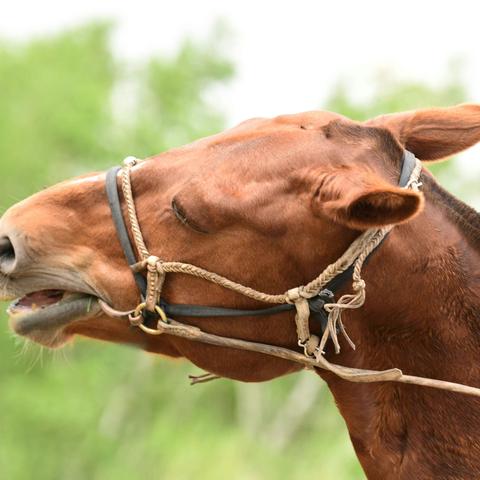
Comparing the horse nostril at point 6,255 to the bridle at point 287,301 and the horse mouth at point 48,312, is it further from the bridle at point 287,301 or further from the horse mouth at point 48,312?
the bridle at point 287,301

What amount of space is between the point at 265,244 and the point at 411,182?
750 millimetres

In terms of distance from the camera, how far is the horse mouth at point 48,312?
186 inches

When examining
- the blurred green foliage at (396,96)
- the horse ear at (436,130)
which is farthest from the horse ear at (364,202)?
the blurred green foliage at (396,96)

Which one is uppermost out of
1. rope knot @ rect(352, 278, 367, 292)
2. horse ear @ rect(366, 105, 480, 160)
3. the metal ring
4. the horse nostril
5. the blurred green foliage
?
horse ear @ rect(366, 105, 480, 160)

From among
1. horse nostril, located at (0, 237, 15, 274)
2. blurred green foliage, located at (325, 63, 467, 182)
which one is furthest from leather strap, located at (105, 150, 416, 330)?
blurred green foliage, located at (325, 63, 467, 182)

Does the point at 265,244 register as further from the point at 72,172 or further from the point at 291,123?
the point at 72,172

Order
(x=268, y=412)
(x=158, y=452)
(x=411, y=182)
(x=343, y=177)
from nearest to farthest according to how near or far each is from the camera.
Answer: (x=343, y=177)
(x=411, y=182)
(x=158, y=452)
(x=268, y=412)

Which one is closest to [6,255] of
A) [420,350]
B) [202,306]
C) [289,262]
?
[202,306]

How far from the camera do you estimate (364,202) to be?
408 centimetres

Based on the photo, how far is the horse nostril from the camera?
4.64m

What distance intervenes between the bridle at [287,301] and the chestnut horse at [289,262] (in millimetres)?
42

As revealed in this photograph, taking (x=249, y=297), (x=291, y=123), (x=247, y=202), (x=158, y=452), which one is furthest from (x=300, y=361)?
(x=158, y=452)

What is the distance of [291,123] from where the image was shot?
185 inches

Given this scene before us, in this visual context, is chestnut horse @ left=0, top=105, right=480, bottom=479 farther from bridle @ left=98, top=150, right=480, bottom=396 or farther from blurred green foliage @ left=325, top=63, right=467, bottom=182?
blurred green foliage @ left=325, top=63, right=467, bottom=182
